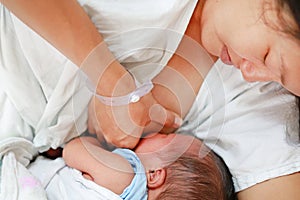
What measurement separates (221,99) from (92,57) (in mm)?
345

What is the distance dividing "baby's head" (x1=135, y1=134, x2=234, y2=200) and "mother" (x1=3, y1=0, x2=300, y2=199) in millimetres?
49

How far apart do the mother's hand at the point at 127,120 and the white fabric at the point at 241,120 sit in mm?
78

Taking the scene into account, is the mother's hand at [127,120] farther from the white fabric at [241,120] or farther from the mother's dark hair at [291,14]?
the mother's dark hair at [291,14]

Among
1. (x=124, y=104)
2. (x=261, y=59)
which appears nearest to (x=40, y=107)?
(x=124, y=104)

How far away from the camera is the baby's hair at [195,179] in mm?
1078

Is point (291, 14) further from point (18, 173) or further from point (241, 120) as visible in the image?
point (18, 173)

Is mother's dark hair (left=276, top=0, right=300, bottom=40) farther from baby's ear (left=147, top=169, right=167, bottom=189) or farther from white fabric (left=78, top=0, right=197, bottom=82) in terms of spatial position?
baby's ear (left=147, top=169, right=167, bottom=189)

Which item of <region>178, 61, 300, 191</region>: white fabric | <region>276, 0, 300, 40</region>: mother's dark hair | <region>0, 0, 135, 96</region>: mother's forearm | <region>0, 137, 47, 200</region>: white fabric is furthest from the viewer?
<region>178, 61, 300, 191</region>: white fabric

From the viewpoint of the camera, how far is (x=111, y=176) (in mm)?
1104

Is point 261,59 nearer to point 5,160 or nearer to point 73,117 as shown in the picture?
point 73,117

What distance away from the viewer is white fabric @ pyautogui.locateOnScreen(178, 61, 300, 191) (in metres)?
1.17

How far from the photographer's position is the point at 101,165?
111 centimetres

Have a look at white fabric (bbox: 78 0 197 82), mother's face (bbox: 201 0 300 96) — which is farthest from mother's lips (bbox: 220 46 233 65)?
white fabric (bbox: 78 0 197 82)

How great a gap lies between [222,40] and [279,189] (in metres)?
0.35
